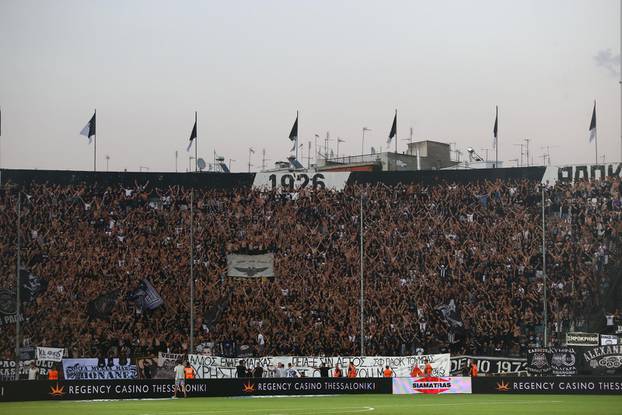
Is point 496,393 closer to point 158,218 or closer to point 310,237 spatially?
point 310,237

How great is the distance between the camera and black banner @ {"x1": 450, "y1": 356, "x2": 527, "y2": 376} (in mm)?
48844

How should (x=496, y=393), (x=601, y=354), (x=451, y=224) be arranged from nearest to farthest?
(x=496, y=393) < (x=601, y=354) < (x=451, y=224)

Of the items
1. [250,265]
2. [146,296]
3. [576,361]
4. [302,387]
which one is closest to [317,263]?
[250,265]

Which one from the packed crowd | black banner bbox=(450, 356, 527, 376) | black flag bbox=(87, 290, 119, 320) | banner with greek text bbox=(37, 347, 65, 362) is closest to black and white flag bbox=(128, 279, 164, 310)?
the packed crowd

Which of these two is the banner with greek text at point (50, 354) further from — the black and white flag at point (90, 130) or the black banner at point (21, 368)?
the black and white flag at point (90, 130)

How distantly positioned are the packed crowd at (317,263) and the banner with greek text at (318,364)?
648 cm

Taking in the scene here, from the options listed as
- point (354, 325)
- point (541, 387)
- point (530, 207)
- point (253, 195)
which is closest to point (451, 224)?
point (530, 207)

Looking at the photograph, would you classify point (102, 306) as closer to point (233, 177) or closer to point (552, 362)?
point (233, 177)

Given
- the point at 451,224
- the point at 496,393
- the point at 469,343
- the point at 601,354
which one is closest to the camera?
the point at 496,393

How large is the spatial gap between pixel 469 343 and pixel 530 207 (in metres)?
9.82

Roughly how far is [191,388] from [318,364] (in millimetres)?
9449

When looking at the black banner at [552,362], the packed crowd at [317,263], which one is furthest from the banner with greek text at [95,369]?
the black banner at [552,362]

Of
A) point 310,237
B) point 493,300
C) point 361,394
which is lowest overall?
point 361,394

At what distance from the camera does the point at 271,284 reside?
58469 mm
